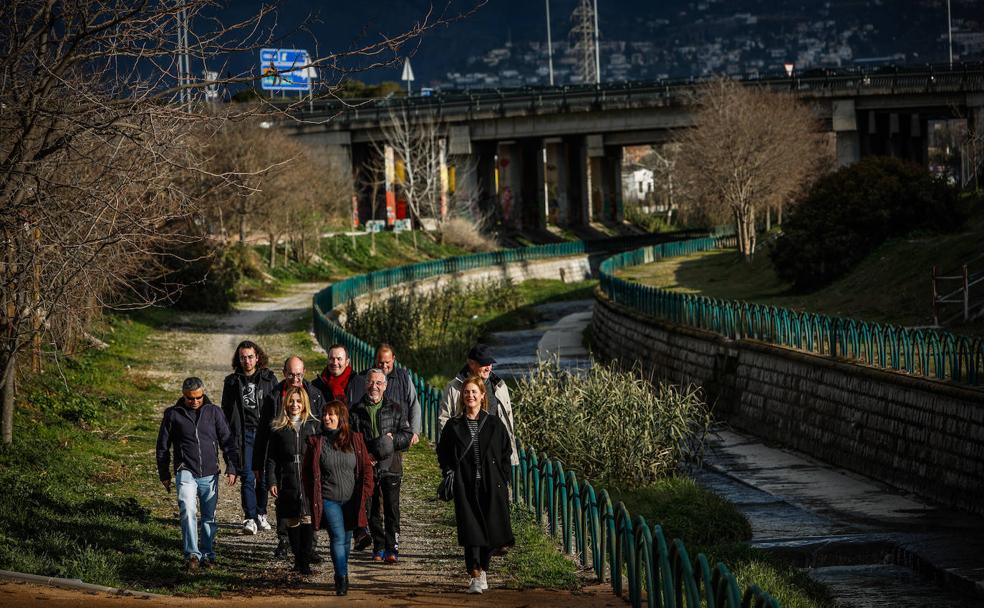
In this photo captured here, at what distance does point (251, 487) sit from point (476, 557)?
2.99m

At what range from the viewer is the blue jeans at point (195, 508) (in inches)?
448

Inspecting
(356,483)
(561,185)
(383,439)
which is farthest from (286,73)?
(561,185)

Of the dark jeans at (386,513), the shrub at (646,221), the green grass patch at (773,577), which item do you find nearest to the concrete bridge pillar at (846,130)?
the shrub at (646,221)

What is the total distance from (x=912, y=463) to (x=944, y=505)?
1.24 m

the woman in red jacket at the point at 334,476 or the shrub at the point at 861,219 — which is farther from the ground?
the shrub at the point at 861,219

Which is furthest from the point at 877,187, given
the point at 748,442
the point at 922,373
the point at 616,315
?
the point at 922,373

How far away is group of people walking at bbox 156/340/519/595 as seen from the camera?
34.3ft

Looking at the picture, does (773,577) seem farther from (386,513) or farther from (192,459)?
(192,459)

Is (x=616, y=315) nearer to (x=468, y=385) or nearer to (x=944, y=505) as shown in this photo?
(x=944, y=505)

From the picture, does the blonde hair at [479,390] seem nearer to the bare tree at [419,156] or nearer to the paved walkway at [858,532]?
the paved walkway at [858,532]

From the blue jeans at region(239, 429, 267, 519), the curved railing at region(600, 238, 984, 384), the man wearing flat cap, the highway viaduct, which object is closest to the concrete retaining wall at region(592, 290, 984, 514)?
the curved railing at region(600, 238, 984, 384)

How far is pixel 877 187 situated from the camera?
38406 mm

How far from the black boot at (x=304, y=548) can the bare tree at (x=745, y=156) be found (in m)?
42.5

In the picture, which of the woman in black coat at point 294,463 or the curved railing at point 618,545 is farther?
the woman in black coat at point 294,463
